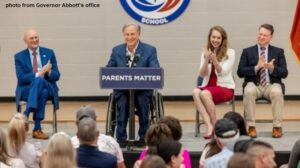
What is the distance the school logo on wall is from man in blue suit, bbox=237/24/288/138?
1715mm

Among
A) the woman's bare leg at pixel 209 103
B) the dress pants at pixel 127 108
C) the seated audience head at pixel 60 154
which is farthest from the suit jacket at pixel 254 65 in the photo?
the seated audience head at pixel 60 154

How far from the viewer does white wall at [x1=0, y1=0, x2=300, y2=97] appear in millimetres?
10352

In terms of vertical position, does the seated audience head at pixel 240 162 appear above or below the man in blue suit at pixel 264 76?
below

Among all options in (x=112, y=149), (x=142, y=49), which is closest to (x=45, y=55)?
(x=142, y=49)

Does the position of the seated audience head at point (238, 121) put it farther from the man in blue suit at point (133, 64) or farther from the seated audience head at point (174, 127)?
the man in blue suit at point (133, 64)

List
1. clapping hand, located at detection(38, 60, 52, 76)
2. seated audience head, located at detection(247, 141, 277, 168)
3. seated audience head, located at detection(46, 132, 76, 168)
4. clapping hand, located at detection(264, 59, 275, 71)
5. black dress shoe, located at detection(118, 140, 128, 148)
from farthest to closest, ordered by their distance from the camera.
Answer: clapping hand, located at detection(264, 59, 275, 71) → clapping hand, located at detection(38, 60, 52, 76) → black dress shoe, located at detection(118, 140, 128, 148) → seated audience head, located at detection(46, 132, 76, 168) → seated audience head, located at detection(247, 141, 277, 168)

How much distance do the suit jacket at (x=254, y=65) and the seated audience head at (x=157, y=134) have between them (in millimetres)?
3579

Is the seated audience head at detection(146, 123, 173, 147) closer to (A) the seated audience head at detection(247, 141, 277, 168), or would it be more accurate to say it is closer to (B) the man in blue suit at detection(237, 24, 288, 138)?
(A) the seated audience head at detection(247, 141, 277, 168)

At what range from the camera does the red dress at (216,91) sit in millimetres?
8562

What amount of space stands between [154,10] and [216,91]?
2.21 meters

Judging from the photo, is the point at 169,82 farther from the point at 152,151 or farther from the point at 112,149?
the point at 152,151

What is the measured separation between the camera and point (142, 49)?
27.4 ft

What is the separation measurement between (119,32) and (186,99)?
1338mm

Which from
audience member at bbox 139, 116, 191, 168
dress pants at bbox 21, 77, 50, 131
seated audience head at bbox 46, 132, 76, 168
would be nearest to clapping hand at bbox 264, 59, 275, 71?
dress pants at bbox 21, 77, 50, 131
